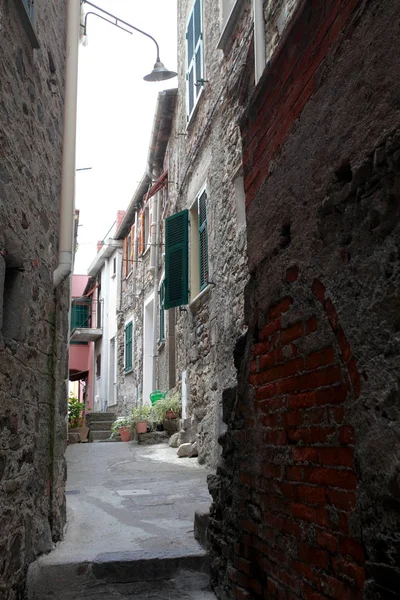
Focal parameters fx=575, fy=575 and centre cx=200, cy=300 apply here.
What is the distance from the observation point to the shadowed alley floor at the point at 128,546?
3297 millimetres

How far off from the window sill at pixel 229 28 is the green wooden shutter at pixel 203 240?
6.44 ft

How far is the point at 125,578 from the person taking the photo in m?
3.39

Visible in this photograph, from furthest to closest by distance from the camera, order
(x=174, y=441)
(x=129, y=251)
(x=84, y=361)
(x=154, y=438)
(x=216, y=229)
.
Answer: (x=84, y=361), (x=129, y=251), (x=154, y=438), (x=174, y=441), (x=216, y=229)

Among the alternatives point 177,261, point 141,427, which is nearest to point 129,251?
point 141,427

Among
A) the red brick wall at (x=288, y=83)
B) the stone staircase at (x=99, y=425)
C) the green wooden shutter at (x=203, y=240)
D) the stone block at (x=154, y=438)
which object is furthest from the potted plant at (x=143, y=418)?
the red brick wall at (x=288, y=83)

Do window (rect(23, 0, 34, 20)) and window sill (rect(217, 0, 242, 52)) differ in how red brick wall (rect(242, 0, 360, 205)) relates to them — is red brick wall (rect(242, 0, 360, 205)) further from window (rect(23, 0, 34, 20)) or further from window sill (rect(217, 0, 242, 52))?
window sill (rect(217, 0, 242, 52))

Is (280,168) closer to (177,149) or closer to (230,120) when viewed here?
(230,120)

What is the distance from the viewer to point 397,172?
1.56m

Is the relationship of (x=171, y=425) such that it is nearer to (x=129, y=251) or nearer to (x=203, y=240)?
(x=203, y=240)

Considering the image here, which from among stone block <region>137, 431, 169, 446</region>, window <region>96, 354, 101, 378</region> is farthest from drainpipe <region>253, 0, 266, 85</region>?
window <region>96, 354, 101, 378</region>

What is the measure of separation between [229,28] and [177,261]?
3.38 meters

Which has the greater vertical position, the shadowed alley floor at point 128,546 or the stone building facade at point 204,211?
the stone building facade at point 204,211

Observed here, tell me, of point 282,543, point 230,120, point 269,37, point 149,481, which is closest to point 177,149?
point 230,120

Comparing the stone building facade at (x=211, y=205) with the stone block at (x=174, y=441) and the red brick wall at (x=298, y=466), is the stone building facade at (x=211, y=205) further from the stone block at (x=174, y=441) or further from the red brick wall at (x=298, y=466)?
the red brick wall at (x=298, y=466)
